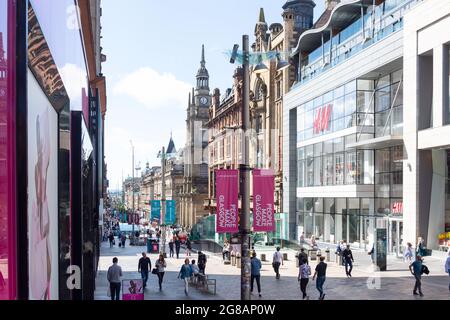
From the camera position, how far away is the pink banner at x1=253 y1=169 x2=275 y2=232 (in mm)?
16562

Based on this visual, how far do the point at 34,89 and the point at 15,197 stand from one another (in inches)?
84.5

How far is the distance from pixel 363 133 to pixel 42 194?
32.0 m

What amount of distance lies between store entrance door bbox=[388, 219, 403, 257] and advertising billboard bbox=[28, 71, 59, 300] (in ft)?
89.1

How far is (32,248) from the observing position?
18.3 feet

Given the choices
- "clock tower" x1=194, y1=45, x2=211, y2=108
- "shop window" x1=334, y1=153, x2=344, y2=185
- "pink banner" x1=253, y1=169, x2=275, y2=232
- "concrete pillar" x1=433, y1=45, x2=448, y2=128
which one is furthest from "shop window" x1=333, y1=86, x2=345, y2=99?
"clock tower" x1=194, y1=45, x2=211, y2=108

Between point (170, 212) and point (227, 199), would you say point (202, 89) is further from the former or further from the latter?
point (227, 199)

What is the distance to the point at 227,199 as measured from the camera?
1576 cm

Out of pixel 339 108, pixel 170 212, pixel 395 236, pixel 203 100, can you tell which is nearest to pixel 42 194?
pixel 395 236

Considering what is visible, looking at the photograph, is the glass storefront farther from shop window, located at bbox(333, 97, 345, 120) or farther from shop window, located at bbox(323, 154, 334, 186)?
shop window, located at bbox(333, 97, 345, 120)

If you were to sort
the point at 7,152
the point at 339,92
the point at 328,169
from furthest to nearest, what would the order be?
the point at 328,169 → the point at 339,92 → the point at 7,152

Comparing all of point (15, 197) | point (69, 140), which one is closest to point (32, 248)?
point (15, 197)

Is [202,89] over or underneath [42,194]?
over

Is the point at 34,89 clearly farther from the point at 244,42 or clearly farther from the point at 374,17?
the point at 374,17

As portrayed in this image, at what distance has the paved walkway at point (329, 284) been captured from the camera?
59.8 feet
